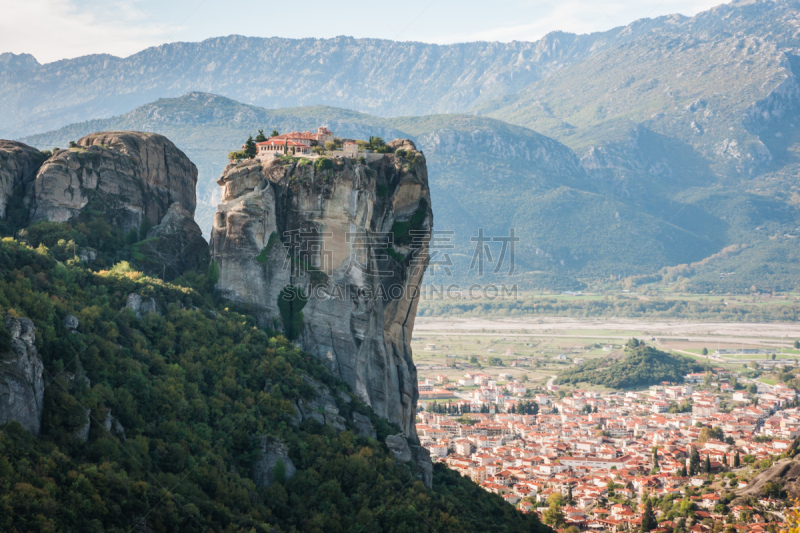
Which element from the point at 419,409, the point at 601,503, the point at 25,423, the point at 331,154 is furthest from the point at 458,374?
the point at 25,423

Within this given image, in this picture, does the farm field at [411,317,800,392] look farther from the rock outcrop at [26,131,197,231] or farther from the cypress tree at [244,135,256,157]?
the cypress tree at [244,135,256,157]

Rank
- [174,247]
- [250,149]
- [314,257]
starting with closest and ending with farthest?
[314,257]
[174,247]
[250,149]

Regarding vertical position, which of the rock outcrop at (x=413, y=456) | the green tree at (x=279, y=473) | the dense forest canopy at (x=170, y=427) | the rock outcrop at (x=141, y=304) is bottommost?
the rock outcrop at (x=413, y=456)

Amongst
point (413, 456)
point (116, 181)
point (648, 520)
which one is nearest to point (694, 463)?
point (648, 520)

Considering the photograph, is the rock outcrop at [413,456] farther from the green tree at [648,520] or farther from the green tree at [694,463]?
the green tree at [694,463]

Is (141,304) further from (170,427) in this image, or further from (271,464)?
(271,464)

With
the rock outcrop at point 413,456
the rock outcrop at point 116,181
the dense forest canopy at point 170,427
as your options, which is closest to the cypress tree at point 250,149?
the rock outcrop at point 116,181

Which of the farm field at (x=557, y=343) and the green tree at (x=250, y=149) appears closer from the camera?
the green tree at (x=250, y=149)

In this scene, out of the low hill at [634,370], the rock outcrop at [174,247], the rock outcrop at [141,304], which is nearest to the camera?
the rock outcrop at [141,304]
